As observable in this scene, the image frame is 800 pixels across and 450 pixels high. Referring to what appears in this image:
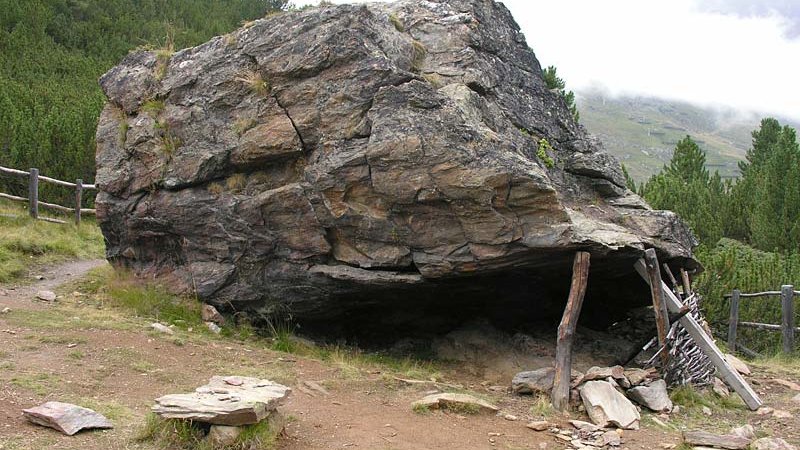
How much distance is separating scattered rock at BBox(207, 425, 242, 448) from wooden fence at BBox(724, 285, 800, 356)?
11.1 m

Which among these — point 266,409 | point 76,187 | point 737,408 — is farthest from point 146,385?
point 76,187

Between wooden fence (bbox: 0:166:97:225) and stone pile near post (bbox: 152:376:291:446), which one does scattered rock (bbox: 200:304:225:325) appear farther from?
wooden fence (bbox: 0:166:97:225)

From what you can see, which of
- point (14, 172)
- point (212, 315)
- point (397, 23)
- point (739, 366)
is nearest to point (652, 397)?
point (739, 366)

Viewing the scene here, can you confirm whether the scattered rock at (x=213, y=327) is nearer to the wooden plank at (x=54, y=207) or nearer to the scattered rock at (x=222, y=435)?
the scattered rock at (x=222, y=435)

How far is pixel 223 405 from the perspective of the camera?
18.8 feet

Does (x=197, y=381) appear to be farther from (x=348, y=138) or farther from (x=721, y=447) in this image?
(x=721, y=447)

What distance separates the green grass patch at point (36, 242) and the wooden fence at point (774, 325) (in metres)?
12.3

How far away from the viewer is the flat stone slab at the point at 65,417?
575cm

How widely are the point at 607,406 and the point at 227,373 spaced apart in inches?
161

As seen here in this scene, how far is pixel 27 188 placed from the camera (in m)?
16.8

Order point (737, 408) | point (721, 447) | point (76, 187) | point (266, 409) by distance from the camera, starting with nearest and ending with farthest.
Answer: point (266, 409) → point (721, 447) → point (737, 408) → point (76, 187)

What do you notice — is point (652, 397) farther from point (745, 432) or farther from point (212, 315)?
point (212, 315)

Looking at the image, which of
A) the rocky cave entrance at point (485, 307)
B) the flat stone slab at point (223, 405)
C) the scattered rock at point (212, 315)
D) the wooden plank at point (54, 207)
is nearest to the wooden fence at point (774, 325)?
the rocky cave entrance at point (485, 307)

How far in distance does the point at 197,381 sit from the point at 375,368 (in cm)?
223
